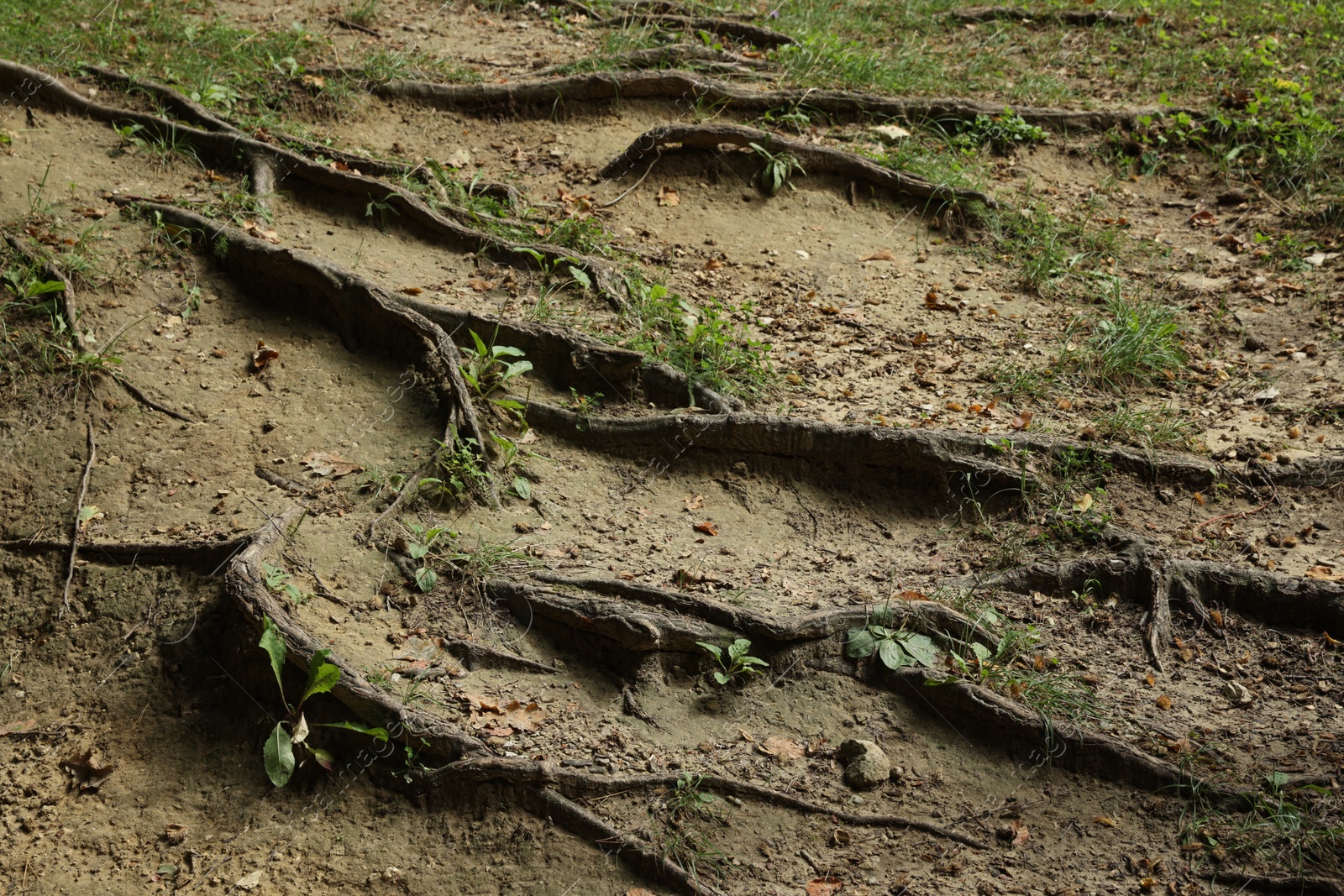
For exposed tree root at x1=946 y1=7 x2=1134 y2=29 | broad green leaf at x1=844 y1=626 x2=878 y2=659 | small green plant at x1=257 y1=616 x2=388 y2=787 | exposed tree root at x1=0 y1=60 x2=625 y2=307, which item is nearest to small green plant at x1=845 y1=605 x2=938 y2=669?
broad green leaf at x1=844 y1=626 x2=878 y2=659

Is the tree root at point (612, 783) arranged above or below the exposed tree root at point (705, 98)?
below

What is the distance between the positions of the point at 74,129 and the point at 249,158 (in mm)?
996

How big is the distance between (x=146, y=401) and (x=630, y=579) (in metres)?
2.27

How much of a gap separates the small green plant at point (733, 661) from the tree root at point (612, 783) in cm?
42

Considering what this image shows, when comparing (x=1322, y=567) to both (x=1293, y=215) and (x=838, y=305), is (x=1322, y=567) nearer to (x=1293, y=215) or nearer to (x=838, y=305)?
(x=838, y=305)

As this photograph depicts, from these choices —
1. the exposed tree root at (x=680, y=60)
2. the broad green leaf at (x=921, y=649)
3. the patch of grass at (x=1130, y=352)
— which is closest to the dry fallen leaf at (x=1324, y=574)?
the patch of grass at (x=1130, y=352)

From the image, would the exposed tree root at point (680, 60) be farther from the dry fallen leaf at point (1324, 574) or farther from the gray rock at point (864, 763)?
the gray rock at point (864, 763)

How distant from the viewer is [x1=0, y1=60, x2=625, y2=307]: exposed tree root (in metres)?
5.68

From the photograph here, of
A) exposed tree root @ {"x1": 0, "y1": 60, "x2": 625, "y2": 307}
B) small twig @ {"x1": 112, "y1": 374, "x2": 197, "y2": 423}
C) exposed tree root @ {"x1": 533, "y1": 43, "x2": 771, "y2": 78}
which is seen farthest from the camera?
exposed tree root @ {"x1": 533, "y1": 43, "x2": 771, "y2": 78}

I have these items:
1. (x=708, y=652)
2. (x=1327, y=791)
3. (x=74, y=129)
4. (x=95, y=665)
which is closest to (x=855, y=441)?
(x=708, y=652)

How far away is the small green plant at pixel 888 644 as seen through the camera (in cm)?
388

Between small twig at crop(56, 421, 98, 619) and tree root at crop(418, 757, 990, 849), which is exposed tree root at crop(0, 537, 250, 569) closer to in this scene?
small twig at crop(56, 421, 98, 619)

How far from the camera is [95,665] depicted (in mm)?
3811

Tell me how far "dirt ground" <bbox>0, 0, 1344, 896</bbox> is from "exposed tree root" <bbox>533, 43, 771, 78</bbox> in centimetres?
204
